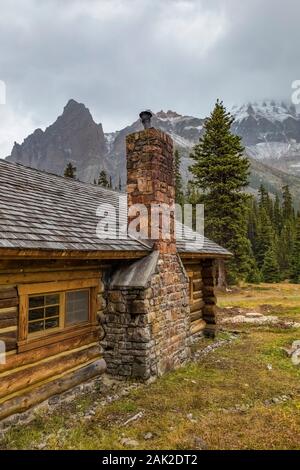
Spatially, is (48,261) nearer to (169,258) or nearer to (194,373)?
(169,258)

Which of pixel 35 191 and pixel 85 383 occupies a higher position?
pixel 35 191

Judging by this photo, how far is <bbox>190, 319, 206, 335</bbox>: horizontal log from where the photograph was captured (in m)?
12.2

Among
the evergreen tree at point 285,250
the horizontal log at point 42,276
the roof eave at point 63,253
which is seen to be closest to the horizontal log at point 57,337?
the horizontal log at point 42,276

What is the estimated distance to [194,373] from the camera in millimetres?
8648

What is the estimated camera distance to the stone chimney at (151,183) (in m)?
9.05

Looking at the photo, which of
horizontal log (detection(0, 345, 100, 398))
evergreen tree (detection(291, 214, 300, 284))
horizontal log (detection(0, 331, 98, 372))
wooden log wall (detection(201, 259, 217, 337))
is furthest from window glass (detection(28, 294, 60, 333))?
evergreen tree (detection(291, 214, 300, 284))

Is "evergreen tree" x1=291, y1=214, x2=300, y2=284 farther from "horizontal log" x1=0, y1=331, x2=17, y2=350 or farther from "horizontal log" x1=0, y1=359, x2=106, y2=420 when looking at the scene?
"horizontal log" x1=0, y1=331, x2=17, y2=350

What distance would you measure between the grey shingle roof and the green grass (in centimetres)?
294

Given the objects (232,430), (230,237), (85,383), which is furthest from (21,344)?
(230,237)

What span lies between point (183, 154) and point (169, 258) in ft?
546

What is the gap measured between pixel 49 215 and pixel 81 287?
66.9 inches

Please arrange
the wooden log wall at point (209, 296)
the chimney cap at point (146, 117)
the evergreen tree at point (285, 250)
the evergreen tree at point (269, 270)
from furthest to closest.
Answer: the evergreen tree at point (285, 250)
the evergreen tree at point (269, 270)
the wooden log wall at point (209, 296)
the chimney cap at point (146, 117)

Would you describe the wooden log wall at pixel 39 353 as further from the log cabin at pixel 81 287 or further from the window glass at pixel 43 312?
the window glass at pixel 43 312

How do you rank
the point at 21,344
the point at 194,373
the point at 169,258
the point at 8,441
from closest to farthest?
the point at 8,441 → the point at 21,344 → the point at 194,373 → the point at 169,258
